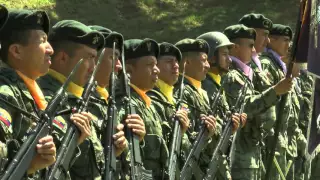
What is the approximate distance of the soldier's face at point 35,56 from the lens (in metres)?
5.79

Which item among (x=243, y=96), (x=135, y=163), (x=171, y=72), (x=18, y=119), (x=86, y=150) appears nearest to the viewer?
(x=18, y=119)

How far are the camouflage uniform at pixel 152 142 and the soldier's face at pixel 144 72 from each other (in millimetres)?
149

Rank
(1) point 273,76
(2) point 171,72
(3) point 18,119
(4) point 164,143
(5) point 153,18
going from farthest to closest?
1. (5) point 153,18
2. (1) point 273,76
3. (2) point 171,72
4. (4) point 164,143
5. (3) point 18,119

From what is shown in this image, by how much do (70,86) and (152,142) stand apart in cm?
140

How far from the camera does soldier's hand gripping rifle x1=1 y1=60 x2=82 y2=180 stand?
16.1 ft

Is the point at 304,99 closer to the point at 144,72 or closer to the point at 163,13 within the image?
the point at 144,72

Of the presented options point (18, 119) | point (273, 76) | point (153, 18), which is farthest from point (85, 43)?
point (153, 18)

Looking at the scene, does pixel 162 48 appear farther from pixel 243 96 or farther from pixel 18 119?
pixel 18 119

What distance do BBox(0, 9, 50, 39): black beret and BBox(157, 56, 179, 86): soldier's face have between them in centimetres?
260

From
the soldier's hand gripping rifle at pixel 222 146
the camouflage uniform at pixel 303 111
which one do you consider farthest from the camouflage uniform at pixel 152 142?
the camouflage uniform at pixel 303 111

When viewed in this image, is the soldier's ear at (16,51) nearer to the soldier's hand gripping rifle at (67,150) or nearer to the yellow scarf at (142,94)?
the soldier's hand gripping rifle at (67,150)

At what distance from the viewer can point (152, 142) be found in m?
7.59

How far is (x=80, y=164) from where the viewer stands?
20.9ft

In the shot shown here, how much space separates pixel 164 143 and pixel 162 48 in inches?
46.8
